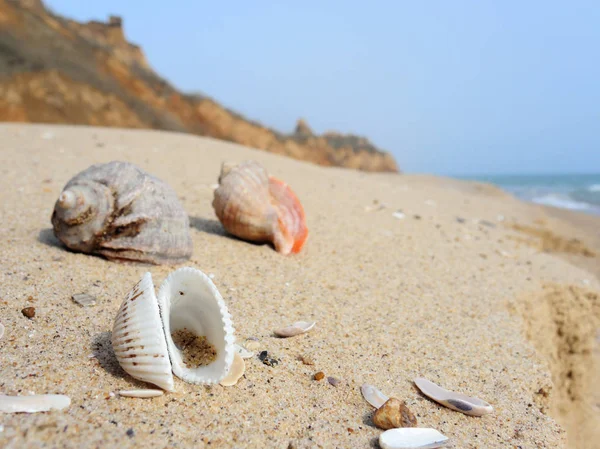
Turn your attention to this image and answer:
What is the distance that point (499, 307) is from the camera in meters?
3.43

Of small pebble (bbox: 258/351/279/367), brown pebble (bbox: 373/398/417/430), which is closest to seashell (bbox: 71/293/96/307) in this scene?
small pebble (bbox: 258/351/279/367)

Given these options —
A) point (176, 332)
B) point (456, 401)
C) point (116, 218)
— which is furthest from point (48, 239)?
point (456, 401)

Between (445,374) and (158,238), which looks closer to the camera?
(445,374)

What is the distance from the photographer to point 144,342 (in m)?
1.68

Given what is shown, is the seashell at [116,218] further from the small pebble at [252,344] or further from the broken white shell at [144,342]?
the broken white shell at [144,342]

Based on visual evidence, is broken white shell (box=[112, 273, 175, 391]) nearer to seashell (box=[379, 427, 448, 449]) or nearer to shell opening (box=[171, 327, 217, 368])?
shell opening (box=[171, 327, 217, 368])

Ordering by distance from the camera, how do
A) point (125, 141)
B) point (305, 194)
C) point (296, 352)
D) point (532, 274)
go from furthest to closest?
1. point (125, 141)
2. point (305, 194)
3. point (532, 274)
4. point (296, 352)

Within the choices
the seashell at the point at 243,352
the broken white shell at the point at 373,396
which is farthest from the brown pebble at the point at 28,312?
the broken white shell at the point at 373,396

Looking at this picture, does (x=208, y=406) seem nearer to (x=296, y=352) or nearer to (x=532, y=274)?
(x=296, y=352)

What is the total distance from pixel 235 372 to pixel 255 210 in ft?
5.84

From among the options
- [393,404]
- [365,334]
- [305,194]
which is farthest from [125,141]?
[393,404]

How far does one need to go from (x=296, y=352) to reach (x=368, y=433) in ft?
1.97

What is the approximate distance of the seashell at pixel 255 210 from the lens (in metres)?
3.56

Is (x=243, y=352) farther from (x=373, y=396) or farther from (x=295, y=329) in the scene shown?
(x=373, y=396)
